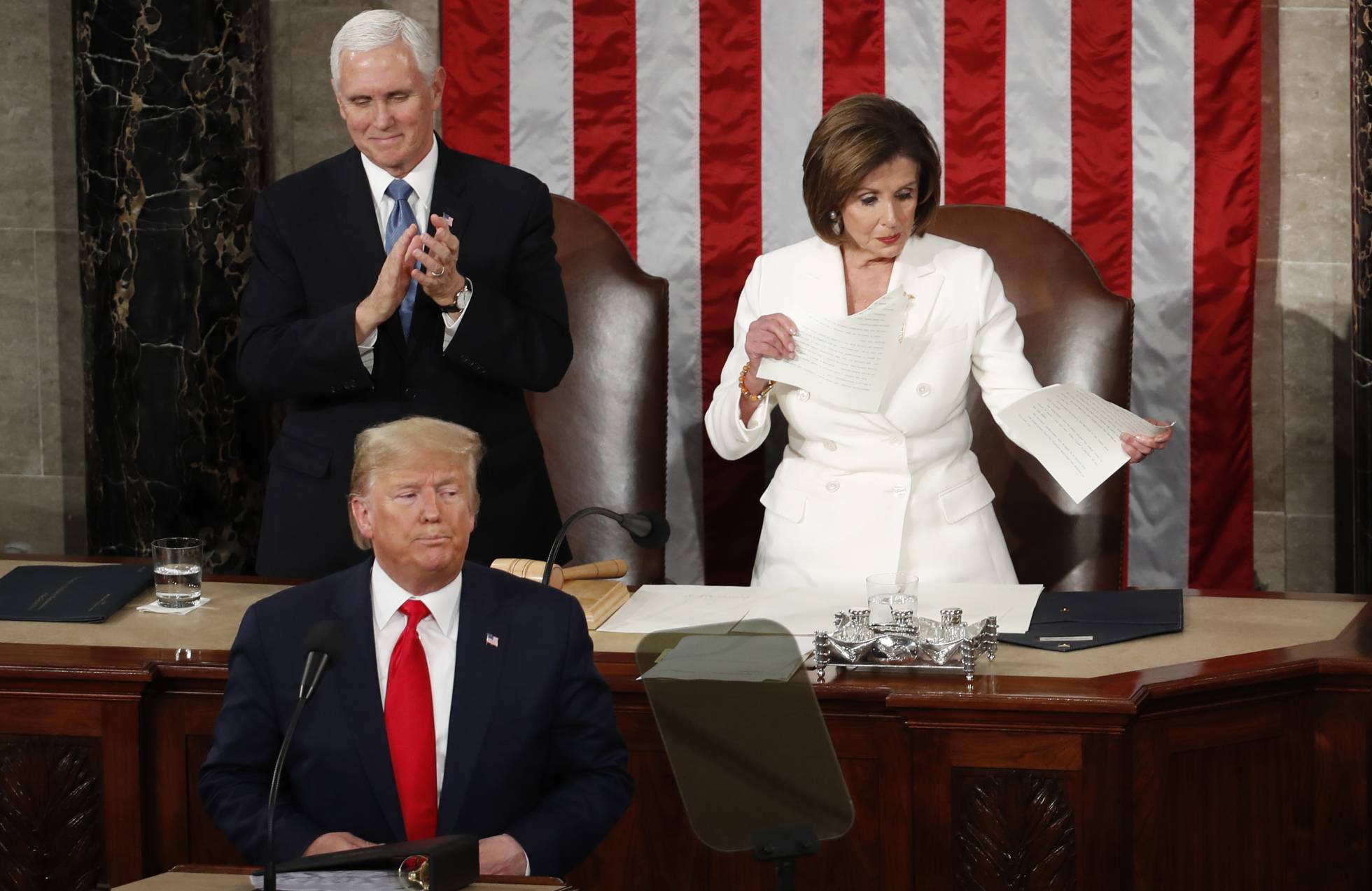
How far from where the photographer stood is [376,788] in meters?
2.41

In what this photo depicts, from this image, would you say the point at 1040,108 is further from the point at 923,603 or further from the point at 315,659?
the point at 315,659

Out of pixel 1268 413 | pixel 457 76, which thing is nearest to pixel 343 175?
pixel 457 76

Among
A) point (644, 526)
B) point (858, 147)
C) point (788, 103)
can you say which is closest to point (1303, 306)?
point (788, 103)

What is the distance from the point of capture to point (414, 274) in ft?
10.4

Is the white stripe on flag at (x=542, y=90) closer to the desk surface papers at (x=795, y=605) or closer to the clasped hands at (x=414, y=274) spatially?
the clasped hands at (x=414, y=274)

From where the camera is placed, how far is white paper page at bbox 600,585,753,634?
3.15 metres

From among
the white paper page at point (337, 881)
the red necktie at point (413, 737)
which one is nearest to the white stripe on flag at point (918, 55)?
the red necktie at point (413, 737)

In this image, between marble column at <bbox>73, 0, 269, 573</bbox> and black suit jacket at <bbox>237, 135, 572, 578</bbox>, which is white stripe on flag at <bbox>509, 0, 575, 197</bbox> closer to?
marble column at <bbox>73, 0, 269, 573</bbox>

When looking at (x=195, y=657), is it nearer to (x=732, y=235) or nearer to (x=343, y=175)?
(x=343, y=175)

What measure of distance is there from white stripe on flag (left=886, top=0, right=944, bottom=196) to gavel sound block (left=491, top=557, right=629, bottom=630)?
218 centimetres

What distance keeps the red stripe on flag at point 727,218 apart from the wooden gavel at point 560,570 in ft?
5.91

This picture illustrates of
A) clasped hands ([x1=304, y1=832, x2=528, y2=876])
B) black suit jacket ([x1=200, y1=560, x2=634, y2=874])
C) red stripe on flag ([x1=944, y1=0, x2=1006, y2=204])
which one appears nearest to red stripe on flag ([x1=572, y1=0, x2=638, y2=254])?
red stripe on flag ([x1=944, y1=0, x2=1006, y2=204])

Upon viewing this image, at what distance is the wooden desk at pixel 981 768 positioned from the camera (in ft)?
8.80

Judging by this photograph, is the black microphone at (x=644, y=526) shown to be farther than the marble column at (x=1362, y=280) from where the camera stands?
No
